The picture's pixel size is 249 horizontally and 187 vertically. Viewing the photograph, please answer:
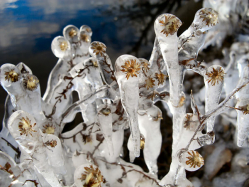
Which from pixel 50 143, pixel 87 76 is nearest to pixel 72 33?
pixel 87 76

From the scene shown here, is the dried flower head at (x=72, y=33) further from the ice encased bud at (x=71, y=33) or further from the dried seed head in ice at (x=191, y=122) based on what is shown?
the dried seed head in ice at (x=191, y=122)

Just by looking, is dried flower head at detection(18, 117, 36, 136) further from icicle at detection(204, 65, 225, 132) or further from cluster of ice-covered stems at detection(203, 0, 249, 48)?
cluster of ice-covered stems at detection(203, 0, 249, 48)

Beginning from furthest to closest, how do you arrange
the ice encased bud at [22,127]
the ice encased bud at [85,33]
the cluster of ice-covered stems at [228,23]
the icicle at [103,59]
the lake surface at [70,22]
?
1. the cluster of ice-covered stems at [228,23]
2. the lake surface at [70,22]
3. the ice encased bud at [85,33]
4. the icicle at [103,59]
5. the ice encased bud at [22,127]

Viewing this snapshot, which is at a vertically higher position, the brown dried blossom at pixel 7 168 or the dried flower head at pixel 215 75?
the dried flower head at pixel 215 75

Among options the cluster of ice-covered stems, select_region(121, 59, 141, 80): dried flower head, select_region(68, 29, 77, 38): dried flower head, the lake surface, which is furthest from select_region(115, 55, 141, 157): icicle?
the cluster of ice-covered stems

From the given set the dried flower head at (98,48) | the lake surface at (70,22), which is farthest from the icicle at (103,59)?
the lake surface at (70,22)

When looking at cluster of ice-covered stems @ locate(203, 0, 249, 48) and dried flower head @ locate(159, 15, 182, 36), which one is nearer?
dried flower head @ locate(159, 15, 182, 36)

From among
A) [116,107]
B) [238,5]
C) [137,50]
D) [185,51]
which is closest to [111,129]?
[116,107]
